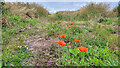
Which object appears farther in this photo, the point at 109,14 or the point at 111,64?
Answer: the point at 109,14

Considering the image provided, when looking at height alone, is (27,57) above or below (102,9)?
below

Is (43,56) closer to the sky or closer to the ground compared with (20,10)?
closer to the ground

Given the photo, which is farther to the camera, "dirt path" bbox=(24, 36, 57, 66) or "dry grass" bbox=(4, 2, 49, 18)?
"dry grass" bbox=(4, 2, 49, 18)

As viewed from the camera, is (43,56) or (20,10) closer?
(43,56)

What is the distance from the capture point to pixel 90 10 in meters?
9.31

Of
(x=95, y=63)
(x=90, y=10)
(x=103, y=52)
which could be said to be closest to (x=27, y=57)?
(x=95, y=63)

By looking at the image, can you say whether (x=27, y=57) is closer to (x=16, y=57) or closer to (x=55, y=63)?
(x=16, y=57)

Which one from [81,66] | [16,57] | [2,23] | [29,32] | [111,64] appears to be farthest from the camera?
[2,23]

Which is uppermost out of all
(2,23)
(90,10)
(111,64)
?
(90,10)

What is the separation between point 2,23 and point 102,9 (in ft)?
27.0

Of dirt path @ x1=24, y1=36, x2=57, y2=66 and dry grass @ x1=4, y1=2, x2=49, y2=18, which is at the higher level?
dry grass @ x1=4, y1=2, x2=49, y2=18

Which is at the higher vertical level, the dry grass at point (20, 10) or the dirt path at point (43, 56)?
the dry grass at point (20, 10)

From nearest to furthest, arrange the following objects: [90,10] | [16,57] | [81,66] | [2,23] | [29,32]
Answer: [81,66]
[16,57]
[29,32]
[2,23]
[90,10]

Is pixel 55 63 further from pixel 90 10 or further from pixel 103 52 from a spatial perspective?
pixel 90 10
